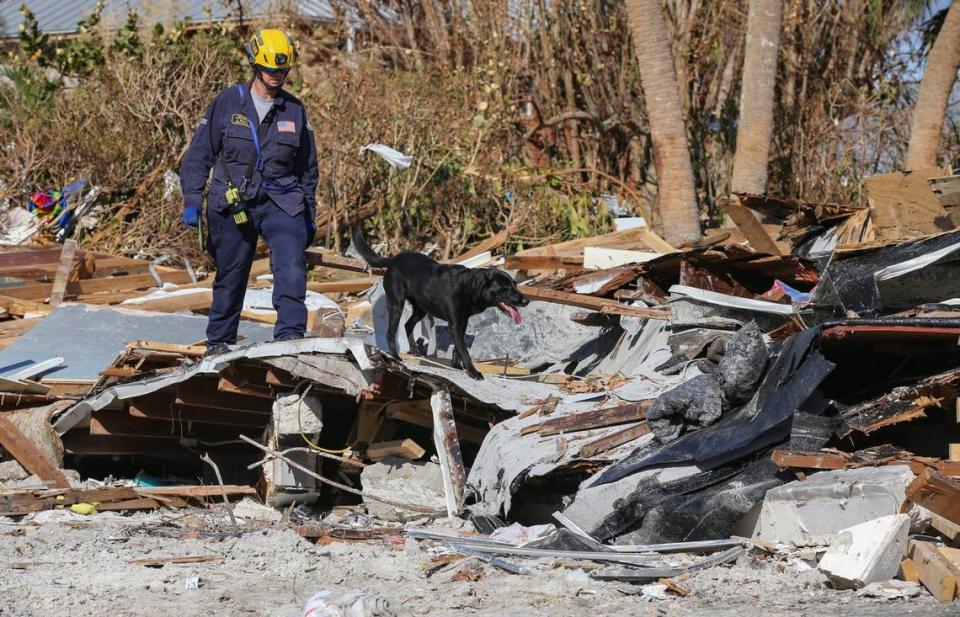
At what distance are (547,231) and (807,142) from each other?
5133 mm

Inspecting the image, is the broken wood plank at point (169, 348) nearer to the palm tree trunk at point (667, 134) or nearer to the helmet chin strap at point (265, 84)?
the helmet chin strap at point (265, 84)

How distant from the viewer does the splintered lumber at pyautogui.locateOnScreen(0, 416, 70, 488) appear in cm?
807

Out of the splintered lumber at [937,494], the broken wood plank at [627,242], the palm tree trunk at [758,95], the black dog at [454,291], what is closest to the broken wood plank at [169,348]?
the black dog at [454,291]

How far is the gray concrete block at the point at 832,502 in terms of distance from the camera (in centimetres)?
544

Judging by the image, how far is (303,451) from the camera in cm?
787

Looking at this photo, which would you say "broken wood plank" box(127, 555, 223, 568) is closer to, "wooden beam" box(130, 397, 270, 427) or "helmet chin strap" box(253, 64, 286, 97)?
"wooden beam" box(130, 397, 270, 427)

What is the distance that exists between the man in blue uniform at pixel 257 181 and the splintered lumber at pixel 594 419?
172 centimetres

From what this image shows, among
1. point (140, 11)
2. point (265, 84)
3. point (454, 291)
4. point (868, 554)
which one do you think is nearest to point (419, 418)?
point (454, 291)

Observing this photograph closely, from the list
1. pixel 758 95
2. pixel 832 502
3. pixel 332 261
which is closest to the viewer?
pixel 832 502

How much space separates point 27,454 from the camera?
810 cm

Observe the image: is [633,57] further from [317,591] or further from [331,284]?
[317,591]

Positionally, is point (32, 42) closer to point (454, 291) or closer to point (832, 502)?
point (454, 291)

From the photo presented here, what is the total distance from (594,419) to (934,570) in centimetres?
259

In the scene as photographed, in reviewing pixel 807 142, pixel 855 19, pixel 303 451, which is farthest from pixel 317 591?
pixel 855 19
